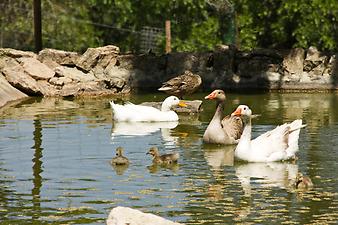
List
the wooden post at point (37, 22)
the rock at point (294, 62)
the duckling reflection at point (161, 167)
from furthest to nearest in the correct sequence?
1. the wooden post at point (37, 22)
2. the rock at point (294, 62)
3. the duckling reflection at point (161, 167)

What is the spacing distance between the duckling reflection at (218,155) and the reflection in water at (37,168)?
8.60 ft

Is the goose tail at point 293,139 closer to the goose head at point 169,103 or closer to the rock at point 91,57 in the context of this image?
the goose head at point 169,103

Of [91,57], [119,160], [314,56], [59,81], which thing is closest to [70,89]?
[59,81]

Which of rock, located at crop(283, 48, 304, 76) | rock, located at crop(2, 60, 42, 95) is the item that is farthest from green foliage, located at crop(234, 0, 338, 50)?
rock, located at crop(2, 60, 42, 95)

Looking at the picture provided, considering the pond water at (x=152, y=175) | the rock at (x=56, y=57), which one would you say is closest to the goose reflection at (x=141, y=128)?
the pond water at (x=152, y=175)

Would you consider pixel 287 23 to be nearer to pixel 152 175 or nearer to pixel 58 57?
pixel 58 57

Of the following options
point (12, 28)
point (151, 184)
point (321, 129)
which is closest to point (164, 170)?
point (151, 184)

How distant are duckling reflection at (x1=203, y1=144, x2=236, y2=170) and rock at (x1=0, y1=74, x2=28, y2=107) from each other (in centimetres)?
865

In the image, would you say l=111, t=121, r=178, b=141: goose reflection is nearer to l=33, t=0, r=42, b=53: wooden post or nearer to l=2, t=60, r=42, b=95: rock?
l=2, t=60, r=42, b=95: rock

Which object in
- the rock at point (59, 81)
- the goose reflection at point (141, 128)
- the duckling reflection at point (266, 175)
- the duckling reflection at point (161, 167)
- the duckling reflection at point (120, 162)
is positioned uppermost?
the rock at point (59, 81)

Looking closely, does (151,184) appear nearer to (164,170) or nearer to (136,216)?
(164,170)

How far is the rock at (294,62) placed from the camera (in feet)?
99.8

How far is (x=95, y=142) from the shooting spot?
63.0ft

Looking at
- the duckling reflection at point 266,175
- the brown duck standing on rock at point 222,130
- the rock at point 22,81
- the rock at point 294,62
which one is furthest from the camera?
the rock at point 294,62
